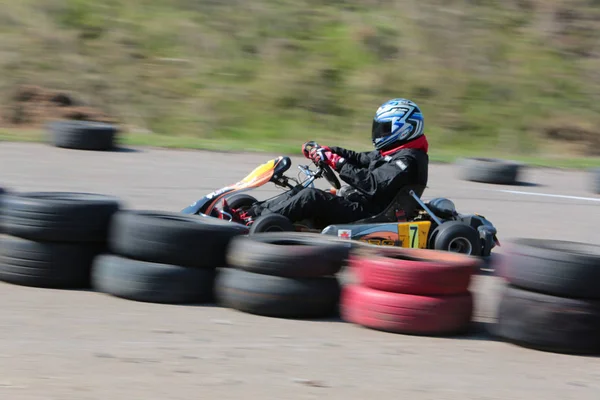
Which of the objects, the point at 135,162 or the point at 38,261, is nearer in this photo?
the point at 38,261

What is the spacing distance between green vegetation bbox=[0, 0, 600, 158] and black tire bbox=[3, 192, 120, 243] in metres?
12.5

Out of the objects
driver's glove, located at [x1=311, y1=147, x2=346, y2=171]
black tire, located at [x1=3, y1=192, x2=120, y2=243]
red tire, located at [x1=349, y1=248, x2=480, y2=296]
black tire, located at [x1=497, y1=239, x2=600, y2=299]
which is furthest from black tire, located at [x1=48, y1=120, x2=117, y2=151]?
black tire, located at [x1=497, y1=239, x2=600, y2=299]

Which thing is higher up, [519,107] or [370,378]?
[519,107]

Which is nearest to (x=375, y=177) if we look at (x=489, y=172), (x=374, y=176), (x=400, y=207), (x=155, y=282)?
(x=374, y=176)

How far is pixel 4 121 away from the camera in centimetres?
1706

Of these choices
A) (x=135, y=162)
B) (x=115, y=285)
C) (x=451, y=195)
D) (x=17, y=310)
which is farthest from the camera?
(x=135, y=162)

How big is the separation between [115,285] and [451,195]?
698 cm

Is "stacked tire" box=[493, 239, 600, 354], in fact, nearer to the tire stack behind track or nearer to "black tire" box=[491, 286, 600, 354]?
"black tire" box=[491, 286, 600, 354]

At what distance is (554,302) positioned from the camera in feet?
15.2

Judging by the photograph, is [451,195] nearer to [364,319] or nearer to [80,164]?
[80,164]

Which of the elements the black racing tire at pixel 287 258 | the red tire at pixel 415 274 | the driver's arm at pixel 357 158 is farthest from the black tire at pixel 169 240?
the driver's arm at pixel 357 158

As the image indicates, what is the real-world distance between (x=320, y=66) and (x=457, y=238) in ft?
49.1

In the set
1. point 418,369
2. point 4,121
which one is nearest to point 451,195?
point 418,369

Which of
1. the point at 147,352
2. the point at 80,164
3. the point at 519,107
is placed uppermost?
the point at 519,107
